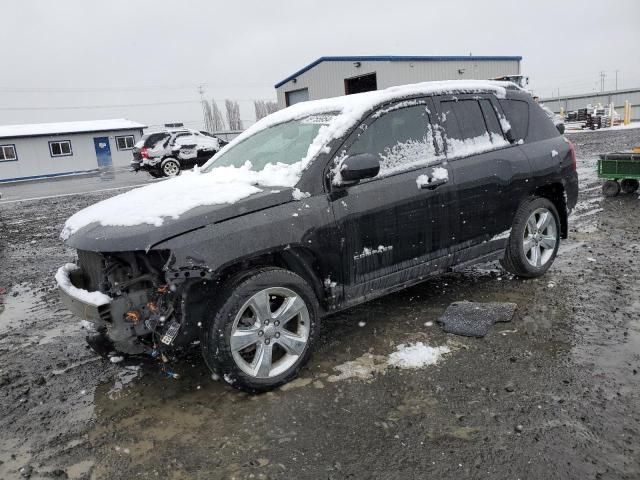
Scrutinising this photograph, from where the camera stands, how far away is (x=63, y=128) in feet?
122

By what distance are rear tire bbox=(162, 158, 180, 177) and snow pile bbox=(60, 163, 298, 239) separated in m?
16.5

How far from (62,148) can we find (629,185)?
36510 millimetres

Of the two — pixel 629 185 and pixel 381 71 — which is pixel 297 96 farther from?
pixel 629 185

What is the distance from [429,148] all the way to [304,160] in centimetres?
112

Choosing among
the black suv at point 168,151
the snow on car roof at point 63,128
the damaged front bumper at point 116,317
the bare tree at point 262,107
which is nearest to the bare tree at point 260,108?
the bare tree at point 262,107

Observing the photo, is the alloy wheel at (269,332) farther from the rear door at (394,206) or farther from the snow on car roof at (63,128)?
the snow on car roof at (63,128)

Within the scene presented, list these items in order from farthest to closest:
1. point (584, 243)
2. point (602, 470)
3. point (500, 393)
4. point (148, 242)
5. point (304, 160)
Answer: point (584, 243), point (304, 160), point (500, 393), point (148, 242), point (602, 470)

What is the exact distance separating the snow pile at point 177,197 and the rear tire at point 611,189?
748 centimetres

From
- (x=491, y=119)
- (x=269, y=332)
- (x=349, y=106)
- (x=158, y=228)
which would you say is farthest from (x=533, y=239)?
(x=158, y=228)

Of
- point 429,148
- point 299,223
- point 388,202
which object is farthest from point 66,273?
point 429,148

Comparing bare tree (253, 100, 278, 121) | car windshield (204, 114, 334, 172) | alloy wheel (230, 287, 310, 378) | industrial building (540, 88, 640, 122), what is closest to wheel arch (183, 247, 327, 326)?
alloy wheel (230, 287, 310, 378)

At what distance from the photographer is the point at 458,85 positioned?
453 cm

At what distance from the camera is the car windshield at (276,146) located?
3.88 m

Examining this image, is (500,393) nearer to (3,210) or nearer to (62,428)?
(62,428)
